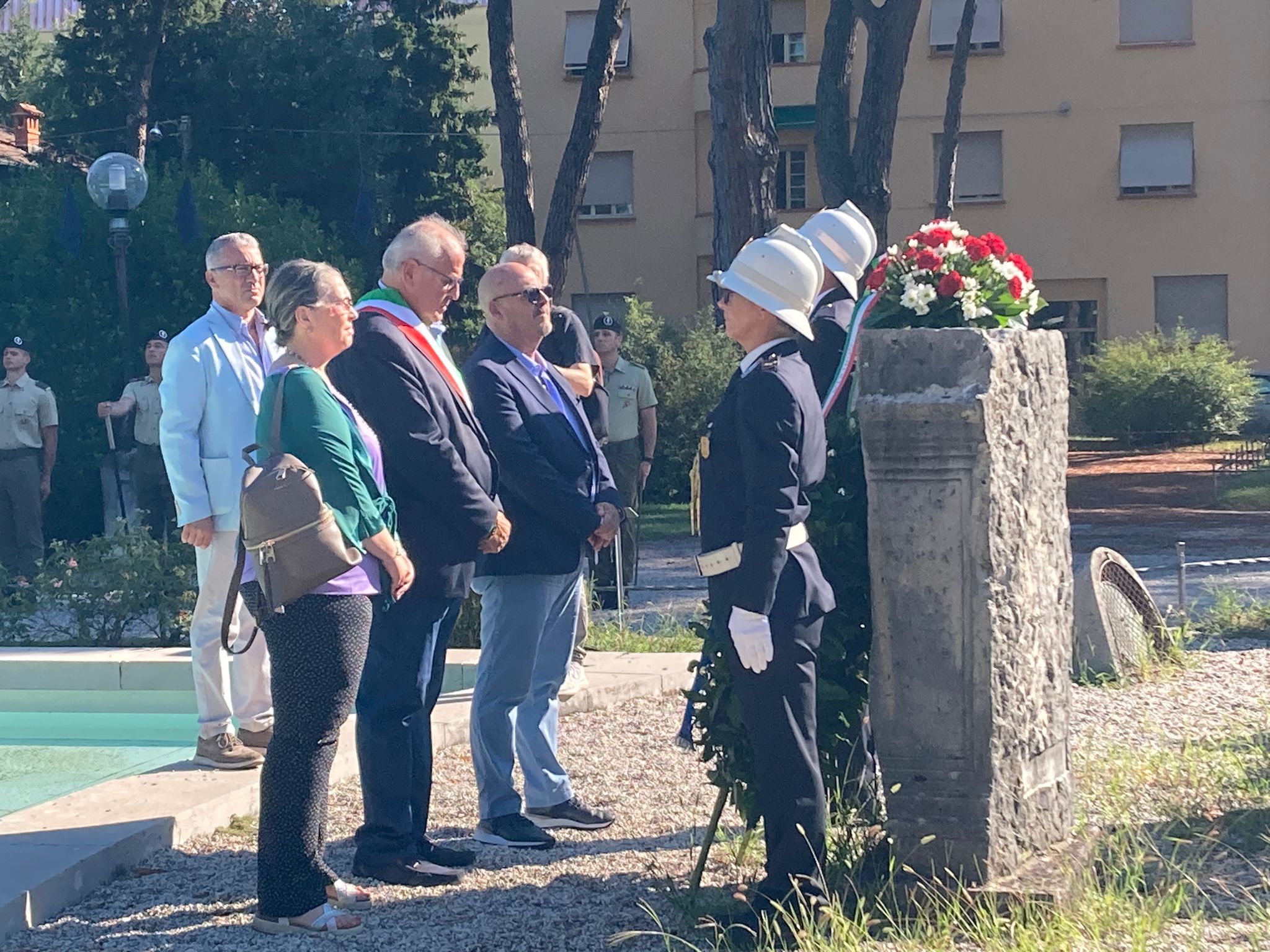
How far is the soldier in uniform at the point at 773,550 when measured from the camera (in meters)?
4.32

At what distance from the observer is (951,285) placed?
4.62 m

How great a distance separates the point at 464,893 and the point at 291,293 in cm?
190

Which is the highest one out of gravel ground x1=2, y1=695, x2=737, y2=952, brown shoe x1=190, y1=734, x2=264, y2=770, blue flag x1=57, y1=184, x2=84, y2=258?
blue flag x1=57, y1=184, x2=84, y2=258

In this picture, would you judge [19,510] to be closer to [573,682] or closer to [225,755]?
[573,682]

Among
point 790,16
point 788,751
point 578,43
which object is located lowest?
point 788,751

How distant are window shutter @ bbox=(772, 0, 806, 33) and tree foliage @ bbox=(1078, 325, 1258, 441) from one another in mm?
→ 11158

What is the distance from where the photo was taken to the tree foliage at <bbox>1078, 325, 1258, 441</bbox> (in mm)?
29906

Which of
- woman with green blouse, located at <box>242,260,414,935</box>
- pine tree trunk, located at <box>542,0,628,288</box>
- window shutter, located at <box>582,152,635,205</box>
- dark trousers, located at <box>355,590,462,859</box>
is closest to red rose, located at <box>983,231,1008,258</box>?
woman with green blouse, located at <box>242,260,414,935</box>

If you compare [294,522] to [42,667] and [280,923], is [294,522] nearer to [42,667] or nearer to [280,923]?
[280,923]

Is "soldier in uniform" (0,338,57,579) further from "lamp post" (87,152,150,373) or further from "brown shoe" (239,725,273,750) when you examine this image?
"brown shoe" (239,725,273,750)

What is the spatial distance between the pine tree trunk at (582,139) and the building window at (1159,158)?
65.7ft

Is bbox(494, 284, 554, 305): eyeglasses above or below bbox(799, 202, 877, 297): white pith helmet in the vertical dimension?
below

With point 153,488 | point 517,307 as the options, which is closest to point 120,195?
point 153,488

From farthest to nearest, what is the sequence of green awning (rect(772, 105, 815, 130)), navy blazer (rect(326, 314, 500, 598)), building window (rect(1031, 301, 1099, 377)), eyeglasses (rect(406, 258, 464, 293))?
green awning (rect(772, 105, 815, 130)), building window (rect(1031, 301, 1099, 377)), eyeglasses (rect(406, 258, 464, 293)), navy blazer (rect(326, 314, 500, 598))
